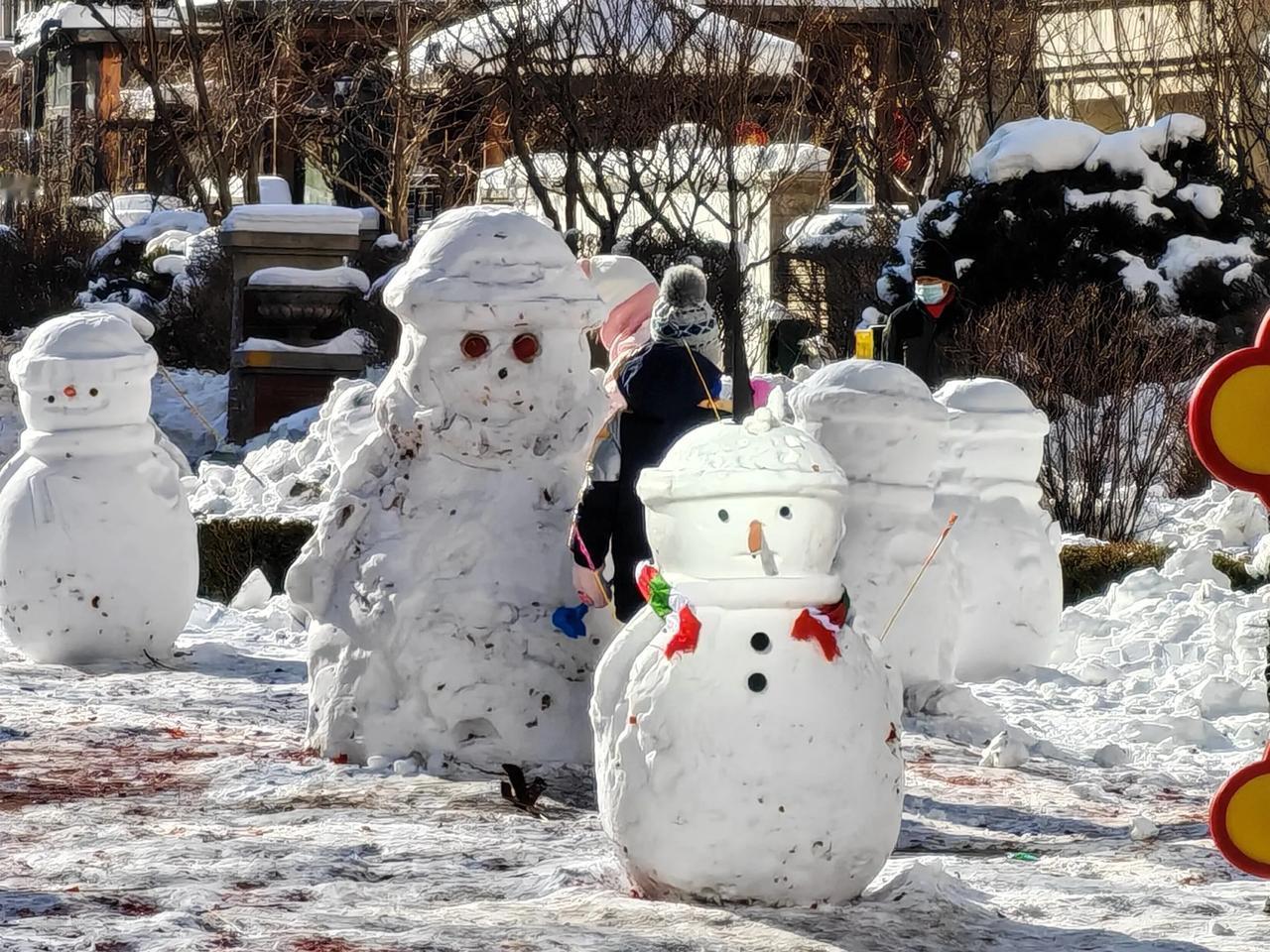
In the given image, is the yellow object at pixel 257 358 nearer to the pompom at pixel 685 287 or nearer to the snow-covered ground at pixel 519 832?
the snow-covered ground at pixel 519 832

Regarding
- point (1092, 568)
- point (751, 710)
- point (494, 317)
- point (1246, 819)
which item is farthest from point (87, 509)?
point (1246, 819)

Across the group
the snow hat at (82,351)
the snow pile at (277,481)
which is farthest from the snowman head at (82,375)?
the snow pile at (277,481)

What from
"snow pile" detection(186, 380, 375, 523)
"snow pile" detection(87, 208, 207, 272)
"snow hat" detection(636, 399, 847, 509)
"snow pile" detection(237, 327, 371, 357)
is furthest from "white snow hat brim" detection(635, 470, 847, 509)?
"snow pile" detection(87, 208, 207, 272)

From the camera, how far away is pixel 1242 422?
4422 mm

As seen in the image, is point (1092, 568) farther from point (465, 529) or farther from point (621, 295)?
point (465, 529)

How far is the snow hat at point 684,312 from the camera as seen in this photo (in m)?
6.74

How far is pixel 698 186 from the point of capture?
62.7ft

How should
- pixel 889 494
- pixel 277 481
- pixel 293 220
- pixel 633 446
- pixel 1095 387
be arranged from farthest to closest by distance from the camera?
pixel 293 220 → pixel 277 481 → pixel 1095 387 → pixel 889 494 → pixel 633 446

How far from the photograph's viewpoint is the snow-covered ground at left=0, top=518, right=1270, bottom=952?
4699 mm

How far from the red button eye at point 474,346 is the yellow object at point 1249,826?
3.10 meters

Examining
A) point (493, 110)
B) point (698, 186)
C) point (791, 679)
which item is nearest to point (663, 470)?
point (791, 679)

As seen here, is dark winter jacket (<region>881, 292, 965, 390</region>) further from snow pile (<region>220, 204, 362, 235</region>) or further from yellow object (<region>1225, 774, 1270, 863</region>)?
yellow object (<region>1225, 774, 1270, 863</region>)

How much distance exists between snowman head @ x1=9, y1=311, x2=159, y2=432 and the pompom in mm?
2888

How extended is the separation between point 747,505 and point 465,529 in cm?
195
